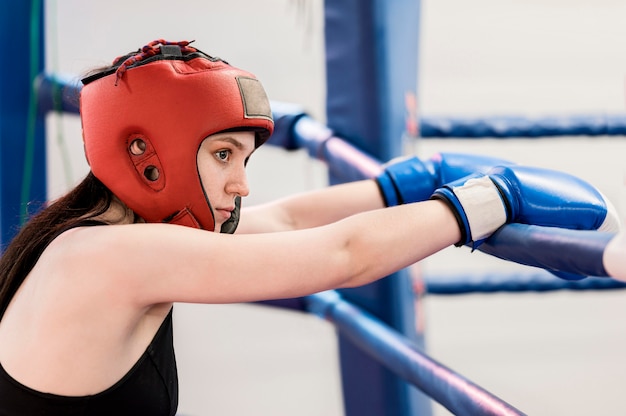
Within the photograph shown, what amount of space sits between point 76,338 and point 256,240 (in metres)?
0.26

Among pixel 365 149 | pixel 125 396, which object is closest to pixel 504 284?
pixel 365 149

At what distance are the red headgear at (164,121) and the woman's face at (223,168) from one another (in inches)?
0.6

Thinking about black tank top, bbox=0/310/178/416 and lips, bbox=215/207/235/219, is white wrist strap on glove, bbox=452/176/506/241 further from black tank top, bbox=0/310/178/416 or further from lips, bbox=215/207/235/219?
black tank top, bbox=0/310/178/416

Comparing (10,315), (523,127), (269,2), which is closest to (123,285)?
(10,315)

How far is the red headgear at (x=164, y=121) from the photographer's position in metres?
1.09

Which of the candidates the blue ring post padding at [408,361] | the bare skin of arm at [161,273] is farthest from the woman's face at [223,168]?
the blue ring post padding at [408,361]

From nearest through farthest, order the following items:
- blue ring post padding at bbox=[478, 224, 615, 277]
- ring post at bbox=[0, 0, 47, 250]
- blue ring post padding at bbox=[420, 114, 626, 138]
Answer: blue ring post padding at bbox=[478, 224, 615, 277]
blue ring post padding at bbox=[420, 114, 626, 138]
ring post at bbox=[0, 0, 47, 250]

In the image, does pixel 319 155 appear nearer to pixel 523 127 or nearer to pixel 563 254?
pixel 523 127

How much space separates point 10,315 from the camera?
1110mm

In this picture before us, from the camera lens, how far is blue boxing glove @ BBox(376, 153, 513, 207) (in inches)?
53.7

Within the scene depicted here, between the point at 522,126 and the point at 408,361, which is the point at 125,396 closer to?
the point at 408,361

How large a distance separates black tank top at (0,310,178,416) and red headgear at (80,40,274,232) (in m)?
0.18

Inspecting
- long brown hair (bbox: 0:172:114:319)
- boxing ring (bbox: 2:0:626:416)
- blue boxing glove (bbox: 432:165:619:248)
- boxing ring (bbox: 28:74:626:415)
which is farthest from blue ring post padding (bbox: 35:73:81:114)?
blue boxing glove (bbox: 432:165:619:248)

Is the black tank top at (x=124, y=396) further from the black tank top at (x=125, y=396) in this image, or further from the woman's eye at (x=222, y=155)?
the woman's eye at (x=222, y=155)
